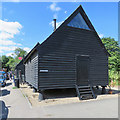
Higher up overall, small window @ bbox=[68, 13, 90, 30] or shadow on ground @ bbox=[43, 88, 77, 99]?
small window @ bbox=[68, 13, 90, 30]

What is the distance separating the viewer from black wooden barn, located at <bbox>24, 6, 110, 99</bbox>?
7.93 m

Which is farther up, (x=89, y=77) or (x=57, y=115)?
(x=89, y=77)

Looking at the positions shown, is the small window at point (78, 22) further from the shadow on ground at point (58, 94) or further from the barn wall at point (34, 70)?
the shadow on ground at point (58, 94)

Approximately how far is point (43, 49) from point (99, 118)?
5635 millimetres

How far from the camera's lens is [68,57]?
343 inches

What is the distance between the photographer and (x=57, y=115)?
502 centimetres

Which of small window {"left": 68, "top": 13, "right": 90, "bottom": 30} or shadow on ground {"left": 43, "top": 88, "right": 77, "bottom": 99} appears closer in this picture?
shadow on ground {"left": 43, "top": 88, "right": 77, "bottom": 99}

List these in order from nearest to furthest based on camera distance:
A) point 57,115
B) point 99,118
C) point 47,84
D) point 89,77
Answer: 1. point 99,118
2. point 57,115
3. point 47,84
4. point 89,77

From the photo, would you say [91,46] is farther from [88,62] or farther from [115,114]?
[115,114]

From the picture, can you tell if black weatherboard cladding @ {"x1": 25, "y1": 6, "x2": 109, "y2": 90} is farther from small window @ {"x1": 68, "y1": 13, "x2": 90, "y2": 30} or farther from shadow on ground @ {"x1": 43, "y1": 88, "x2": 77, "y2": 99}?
shadow on ground @ {"x1": 43, "y1": 88, "x2": 77, "y2": 99}

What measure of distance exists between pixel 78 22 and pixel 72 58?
3.36 meters

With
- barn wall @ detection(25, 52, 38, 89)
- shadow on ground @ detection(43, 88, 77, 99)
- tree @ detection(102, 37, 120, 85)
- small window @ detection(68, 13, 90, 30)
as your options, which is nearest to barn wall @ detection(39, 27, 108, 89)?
small window @ detection(68, 13, 90, 30)

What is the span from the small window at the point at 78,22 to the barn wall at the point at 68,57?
0.39 m

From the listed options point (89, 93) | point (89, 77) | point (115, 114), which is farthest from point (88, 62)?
point (115, 114)
